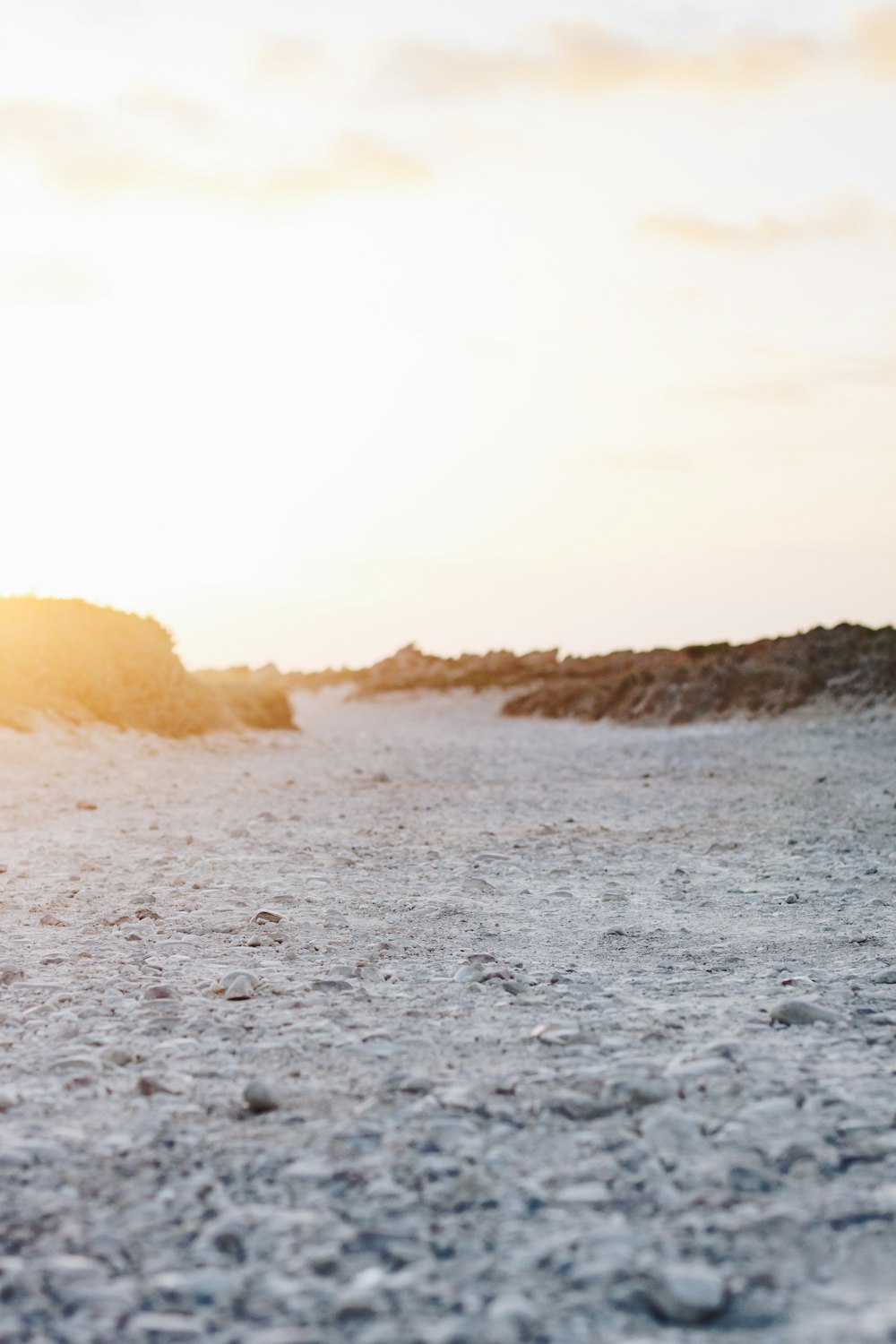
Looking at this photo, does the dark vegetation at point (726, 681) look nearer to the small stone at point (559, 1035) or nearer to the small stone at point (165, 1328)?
the small stone at point (559, 1035)

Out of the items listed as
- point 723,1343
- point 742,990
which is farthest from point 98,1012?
point 723,1343

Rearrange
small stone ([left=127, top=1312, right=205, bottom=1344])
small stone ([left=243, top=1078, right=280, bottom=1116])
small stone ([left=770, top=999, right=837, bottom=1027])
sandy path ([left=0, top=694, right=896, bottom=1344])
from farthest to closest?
small stone ([left=770, top=999, right=837, bottom=1027]) → small stone ([left=243, top=1078, right=280, bottom=1116]) → sandy path ([left=0, top=694, right=896, bottom=1344]) → small stone ([left=127, top=1312, right=205, bottom=1344])

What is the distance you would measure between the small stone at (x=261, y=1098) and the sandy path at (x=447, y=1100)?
4 centimetres

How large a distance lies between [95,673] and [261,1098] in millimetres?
21983

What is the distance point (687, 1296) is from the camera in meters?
2.68

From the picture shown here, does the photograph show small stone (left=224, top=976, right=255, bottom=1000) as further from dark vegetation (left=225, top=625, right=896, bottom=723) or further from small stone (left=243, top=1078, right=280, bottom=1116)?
dark vegetation (left=225, top=625, right=896, bottom=723)

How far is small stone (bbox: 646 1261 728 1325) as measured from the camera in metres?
2.64

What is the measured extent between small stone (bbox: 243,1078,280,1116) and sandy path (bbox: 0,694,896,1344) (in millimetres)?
42

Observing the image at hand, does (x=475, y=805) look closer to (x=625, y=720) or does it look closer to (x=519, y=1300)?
(x=519, y=1300)

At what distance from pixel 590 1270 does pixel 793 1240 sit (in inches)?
21.6

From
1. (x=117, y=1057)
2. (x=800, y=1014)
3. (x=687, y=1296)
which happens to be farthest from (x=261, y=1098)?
(x=800, y=1014)

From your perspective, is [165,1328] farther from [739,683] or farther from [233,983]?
[739,683]

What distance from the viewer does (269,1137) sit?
12.4ft

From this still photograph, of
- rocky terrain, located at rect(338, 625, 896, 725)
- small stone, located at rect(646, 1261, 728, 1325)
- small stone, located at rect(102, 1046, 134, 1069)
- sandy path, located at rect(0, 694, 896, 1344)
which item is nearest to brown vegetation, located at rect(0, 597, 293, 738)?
sandy path, located at rect(0, 694, 896, 1344)
